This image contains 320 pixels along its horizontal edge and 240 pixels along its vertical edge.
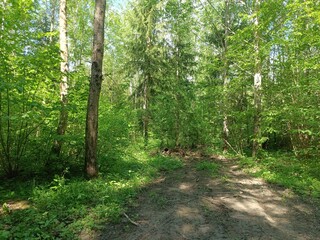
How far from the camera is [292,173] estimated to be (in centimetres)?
850

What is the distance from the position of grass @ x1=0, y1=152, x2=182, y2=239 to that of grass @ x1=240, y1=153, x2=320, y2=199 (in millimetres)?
4262

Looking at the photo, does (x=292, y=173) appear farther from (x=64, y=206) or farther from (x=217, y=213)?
(x=64, y=206)

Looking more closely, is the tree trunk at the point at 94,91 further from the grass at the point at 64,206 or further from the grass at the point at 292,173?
the grass at the point at 292,173

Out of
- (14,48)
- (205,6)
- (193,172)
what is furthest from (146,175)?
(205,6)

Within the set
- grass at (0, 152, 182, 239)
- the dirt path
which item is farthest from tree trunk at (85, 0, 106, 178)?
the dirt path

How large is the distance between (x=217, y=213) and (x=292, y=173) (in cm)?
514

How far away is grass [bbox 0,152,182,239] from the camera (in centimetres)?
388

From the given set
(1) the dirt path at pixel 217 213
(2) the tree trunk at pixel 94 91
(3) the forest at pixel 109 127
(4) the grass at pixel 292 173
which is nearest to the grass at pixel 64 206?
(3) the forest at pixel 109 127

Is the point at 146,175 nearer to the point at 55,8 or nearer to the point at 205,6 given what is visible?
the point at 205,6

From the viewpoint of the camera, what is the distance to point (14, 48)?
5840mm

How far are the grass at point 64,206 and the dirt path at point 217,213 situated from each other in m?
0.37

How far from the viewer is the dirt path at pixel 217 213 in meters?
3.96

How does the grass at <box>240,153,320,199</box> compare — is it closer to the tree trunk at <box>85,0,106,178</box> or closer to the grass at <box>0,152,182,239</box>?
the grass at <box>0,152,182,239</box>

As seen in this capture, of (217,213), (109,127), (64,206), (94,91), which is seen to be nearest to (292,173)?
(217,213)
